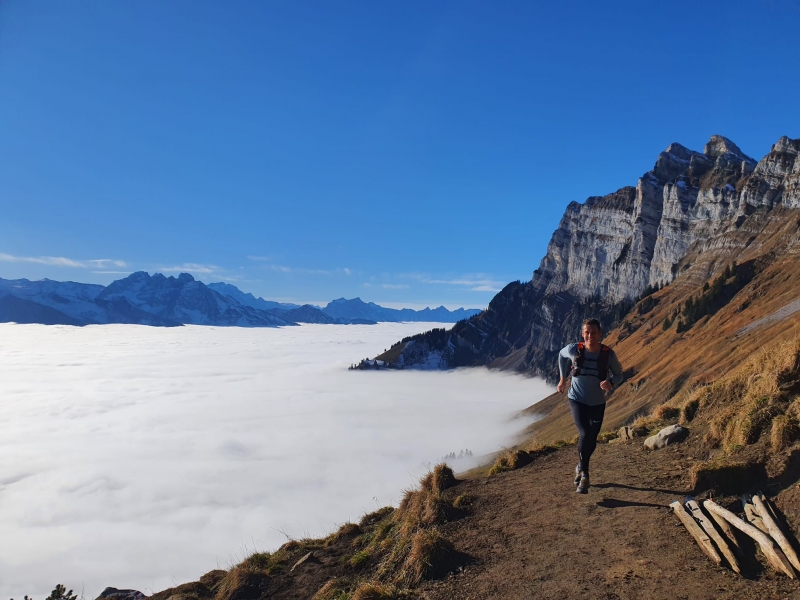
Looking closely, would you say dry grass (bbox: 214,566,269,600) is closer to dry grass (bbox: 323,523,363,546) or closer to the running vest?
dry grass (bbox: 323,523,363,546)

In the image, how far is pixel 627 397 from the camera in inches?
4434

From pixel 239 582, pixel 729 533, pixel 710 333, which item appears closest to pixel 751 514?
pixel 729 533

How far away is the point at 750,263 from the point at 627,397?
76986 mm

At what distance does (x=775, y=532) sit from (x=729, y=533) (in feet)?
2.41

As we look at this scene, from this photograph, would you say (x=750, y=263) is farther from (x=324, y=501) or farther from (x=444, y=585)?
(x=444, y=585)

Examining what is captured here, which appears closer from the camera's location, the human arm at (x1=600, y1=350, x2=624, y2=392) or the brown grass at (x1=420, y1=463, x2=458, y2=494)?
the human arm at (x1=600, y1=350, x2=624, y2=392)

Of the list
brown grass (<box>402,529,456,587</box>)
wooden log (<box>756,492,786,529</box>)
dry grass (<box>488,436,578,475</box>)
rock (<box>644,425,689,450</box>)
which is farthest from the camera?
dry grass (<box>488,436,578,475</box>)

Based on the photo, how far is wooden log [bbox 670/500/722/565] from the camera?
7964 millimetres

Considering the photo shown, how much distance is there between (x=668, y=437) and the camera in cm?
1430

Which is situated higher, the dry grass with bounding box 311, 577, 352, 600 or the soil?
the soil

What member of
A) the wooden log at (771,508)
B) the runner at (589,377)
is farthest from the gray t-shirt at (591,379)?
the wooden log at (771,508)

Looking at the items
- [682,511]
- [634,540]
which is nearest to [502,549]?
[634,540]

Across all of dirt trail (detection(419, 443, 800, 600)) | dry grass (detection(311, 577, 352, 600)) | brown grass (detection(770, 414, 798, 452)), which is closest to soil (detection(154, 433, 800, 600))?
dirt trail (detection(419, 443, 800, 600))

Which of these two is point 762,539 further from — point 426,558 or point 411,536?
point 411,536
